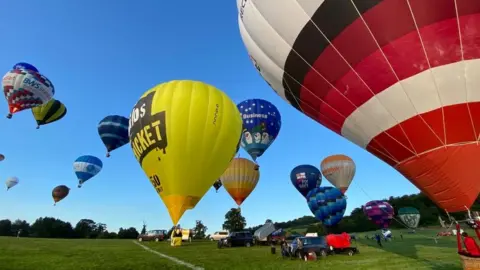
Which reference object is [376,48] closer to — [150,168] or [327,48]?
[327,48]

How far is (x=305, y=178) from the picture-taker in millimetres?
36094

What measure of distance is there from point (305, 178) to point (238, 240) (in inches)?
563

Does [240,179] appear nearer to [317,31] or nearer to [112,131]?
[112,131]

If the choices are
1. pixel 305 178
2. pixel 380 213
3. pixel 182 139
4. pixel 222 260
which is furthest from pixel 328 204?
pixel 182 139

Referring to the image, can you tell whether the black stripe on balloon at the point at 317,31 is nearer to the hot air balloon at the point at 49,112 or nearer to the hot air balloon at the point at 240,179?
the hot air balloon at the point at 240,179

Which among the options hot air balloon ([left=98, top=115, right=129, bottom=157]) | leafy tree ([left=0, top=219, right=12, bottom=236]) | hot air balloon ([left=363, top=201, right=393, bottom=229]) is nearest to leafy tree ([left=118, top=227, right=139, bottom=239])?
leafy tree ([left=0, top=219, right=12, bottom=236])

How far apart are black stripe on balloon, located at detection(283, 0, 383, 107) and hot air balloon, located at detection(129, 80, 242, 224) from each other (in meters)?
3.87

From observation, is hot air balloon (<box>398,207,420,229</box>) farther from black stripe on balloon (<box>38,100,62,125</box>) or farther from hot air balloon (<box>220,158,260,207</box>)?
black stripe on balloon (<box>38,100,62,125</box>)

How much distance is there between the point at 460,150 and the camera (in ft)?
20.6

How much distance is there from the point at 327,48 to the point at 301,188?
30.6 m

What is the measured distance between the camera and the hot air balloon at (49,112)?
34.8m

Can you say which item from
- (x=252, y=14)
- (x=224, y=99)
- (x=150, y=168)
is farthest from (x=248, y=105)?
(x=252, y=14)

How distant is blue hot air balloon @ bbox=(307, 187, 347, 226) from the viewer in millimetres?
30766

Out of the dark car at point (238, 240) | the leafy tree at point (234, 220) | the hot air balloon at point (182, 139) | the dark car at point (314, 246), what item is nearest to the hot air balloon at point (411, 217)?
the dark car at point (238, 240)
